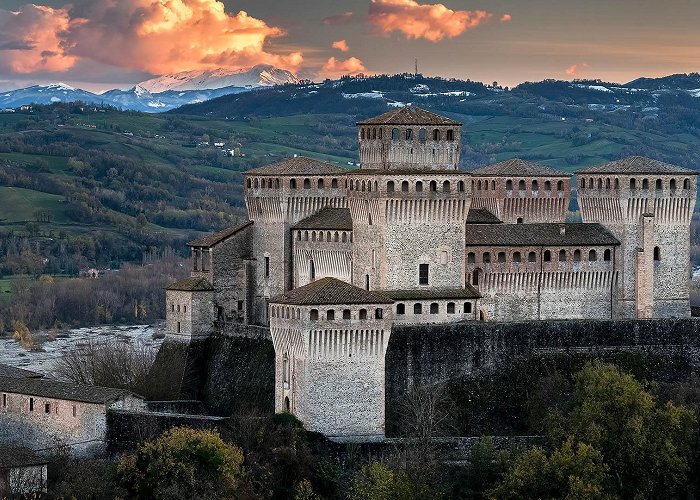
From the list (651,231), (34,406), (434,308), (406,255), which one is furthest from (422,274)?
(34,406)

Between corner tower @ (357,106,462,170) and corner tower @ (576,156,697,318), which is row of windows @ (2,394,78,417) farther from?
corner tower @ (576,156,697,318)

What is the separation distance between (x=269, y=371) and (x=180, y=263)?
95163 millimetres

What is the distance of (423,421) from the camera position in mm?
69875

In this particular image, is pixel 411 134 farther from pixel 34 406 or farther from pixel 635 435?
pixel 34 406

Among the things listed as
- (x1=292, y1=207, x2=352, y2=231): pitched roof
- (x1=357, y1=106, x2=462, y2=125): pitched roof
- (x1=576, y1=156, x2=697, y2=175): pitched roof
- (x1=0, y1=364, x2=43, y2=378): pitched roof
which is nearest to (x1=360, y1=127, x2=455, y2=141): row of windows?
(x1=357, y1=106, x2=462, y2=125): pitched roof

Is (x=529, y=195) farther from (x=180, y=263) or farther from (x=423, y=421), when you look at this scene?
(x=180, y=263)

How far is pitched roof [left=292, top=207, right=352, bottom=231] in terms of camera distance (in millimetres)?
79188

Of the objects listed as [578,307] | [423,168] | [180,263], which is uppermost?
[423,168]

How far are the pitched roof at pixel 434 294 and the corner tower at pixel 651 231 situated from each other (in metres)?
7.46

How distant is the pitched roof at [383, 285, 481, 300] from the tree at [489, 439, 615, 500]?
9.91 meters

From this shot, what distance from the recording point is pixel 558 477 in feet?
216

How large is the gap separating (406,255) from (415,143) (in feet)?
15.7

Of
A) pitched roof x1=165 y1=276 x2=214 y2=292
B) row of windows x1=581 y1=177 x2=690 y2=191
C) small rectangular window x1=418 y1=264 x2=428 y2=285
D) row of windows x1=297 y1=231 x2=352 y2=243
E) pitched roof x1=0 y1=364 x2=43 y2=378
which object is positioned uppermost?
row of windows x1=581 y1=177 x2=690 y2=191

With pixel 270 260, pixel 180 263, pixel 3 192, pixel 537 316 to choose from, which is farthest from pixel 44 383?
pixel 3 192
